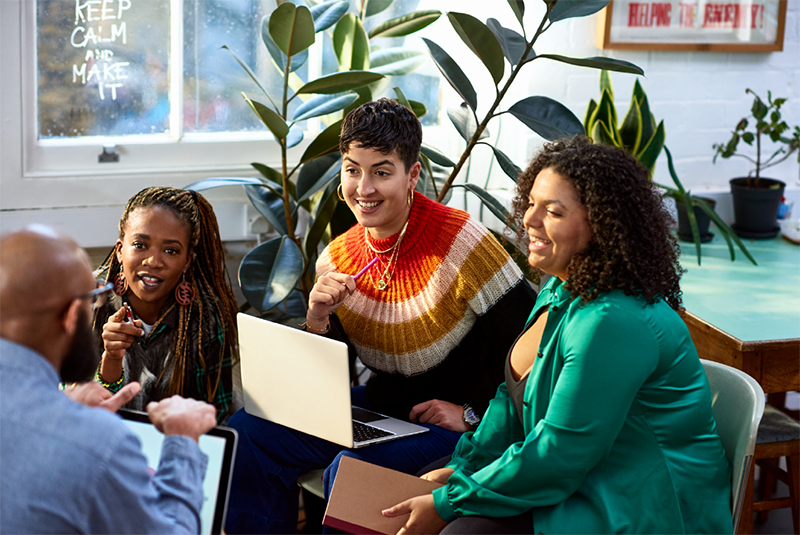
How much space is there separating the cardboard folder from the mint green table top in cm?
94

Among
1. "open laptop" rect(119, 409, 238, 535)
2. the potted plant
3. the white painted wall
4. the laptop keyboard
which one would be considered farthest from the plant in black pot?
"open laptop" rect(119, 409, 238, 535)

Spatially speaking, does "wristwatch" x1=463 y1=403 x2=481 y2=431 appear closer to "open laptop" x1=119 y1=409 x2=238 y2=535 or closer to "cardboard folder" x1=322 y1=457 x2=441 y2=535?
"cardboard folder" x1=322 y1=457 x2=441 y2=535

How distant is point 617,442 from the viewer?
1.25 m

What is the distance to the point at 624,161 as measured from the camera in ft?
4.34

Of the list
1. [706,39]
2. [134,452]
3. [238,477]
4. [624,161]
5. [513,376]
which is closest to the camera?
[134,452]

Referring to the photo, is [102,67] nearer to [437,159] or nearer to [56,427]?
[437,159]

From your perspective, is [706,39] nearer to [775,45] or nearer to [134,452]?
[775,45]

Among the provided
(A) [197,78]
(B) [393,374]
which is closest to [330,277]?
(B) [393,374]

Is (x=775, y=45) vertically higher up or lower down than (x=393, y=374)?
higher up

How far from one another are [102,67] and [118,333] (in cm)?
117

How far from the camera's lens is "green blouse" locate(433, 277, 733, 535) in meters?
1.20

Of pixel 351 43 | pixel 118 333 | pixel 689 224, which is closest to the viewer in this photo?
pixel 118 333

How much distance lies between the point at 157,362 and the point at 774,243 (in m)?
2.09

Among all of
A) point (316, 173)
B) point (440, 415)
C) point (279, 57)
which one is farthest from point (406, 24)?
point (440, 415)
